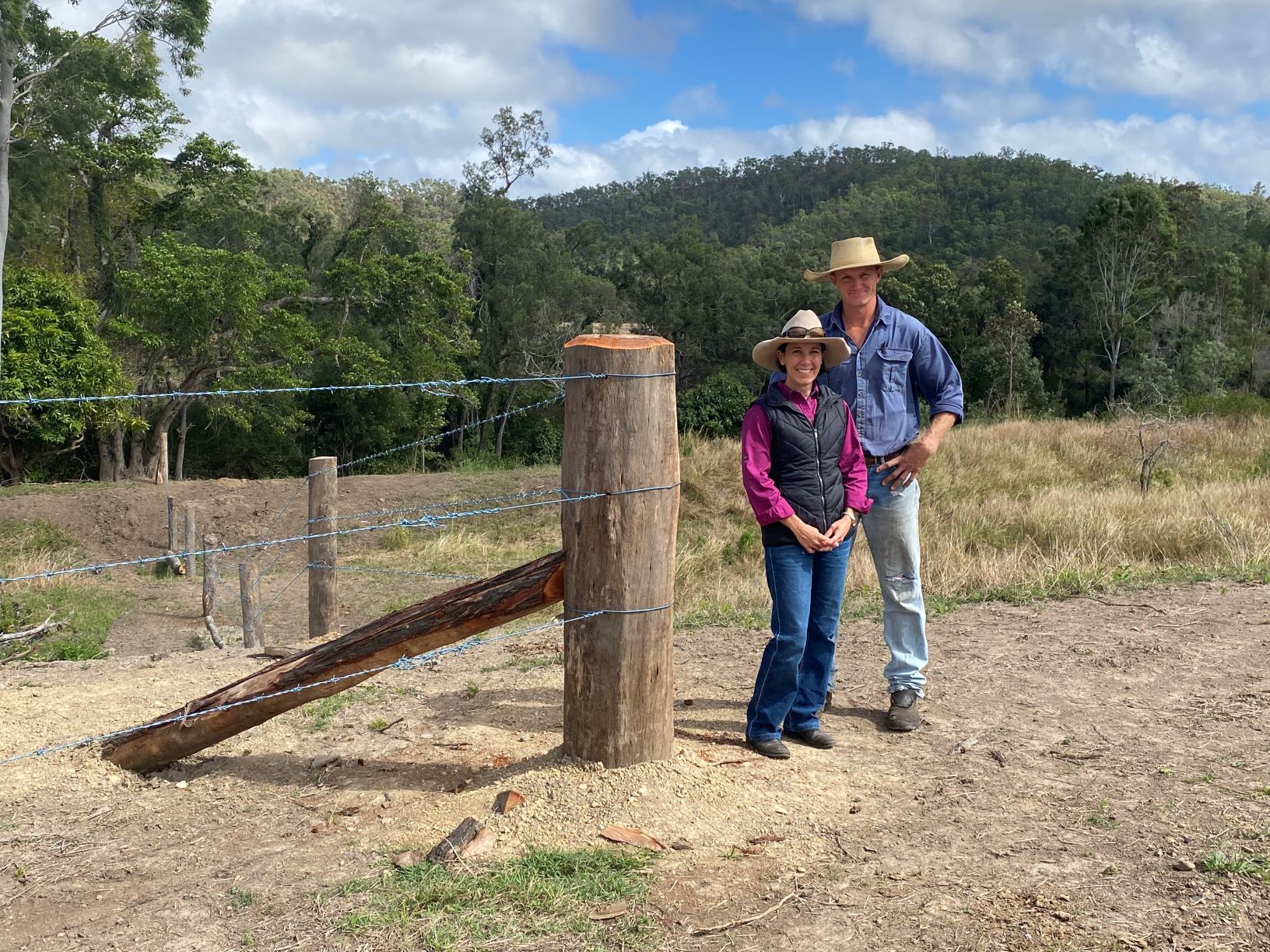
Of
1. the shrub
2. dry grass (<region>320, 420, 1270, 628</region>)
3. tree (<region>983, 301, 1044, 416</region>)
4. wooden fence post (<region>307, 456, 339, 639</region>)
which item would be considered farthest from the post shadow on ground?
tree (<region>983, 301, 1044, 416</region>)

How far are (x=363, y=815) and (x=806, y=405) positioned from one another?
2304 mm

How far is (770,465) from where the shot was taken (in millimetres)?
4082

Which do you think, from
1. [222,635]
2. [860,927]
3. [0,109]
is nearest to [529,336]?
[0,109]

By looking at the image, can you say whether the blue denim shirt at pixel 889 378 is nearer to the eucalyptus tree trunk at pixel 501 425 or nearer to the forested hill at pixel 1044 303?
the forested hill at pixel 1044 303

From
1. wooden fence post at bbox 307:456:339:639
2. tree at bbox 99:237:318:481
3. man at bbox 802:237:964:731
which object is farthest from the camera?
tree at bbox 99:237:318:481

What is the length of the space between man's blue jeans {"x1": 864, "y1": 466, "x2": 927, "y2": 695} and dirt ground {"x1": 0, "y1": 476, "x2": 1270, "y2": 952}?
31 cm

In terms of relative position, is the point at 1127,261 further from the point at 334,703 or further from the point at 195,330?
the point at 334,703

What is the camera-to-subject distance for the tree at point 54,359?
21594 mm

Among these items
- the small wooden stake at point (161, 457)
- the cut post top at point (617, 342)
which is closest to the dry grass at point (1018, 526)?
the cut post top at point (617, 342)

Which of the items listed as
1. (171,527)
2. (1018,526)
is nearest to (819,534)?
(1018,526)

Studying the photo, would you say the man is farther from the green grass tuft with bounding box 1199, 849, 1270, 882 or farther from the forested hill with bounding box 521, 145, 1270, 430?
the forested hill with bounding box 521, 145, 1270, 430

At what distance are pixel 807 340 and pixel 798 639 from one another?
3.83ft

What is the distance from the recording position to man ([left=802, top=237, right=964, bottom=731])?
448 centimetres

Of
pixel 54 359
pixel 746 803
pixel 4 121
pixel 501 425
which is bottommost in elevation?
pixel 746 803
